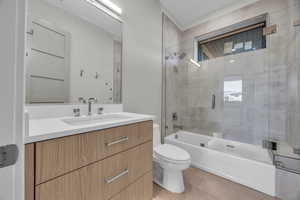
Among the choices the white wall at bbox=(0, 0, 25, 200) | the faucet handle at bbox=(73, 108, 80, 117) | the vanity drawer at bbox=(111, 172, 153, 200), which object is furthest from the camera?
the faucet handle at bbox=(73, 108, 80, 117)

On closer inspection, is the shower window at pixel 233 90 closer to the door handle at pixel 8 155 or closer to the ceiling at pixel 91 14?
the ceiling at pixel 91 14

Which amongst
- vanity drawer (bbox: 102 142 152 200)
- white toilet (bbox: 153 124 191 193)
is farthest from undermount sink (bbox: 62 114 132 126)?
white toilet (bbox: 153 124 191 193)

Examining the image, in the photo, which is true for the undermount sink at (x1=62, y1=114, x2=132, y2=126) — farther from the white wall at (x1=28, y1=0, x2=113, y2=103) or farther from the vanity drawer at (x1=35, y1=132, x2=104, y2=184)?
the vanity drawer at (x1=35, y1=132, x2=104, y2=184)

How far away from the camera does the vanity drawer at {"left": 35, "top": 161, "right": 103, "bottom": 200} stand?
23.4 inches

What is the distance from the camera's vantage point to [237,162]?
5.39ft

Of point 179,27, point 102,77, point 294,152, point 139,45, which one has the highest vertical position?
point 179,27

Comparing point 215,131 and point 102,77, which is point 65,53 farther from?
point 215,131

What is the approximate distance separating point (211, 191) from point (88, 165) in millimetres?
1461

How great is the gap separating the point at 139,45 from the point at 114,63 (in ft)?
Answer: 1.70

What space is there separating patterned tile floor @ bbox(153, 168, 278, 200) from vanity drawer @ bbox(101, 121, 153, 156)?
774mm

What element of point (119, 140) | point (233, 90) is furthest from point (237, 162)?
point (119, 140)

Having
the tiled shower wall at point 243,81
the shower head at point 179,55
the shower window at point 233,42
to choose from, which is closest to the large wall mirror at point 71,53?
the tiled shower wall at point 243,81

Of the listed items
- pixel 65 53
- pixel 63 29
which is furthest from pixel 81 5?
pixel 65 53

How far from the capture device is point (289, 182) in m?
1.33
